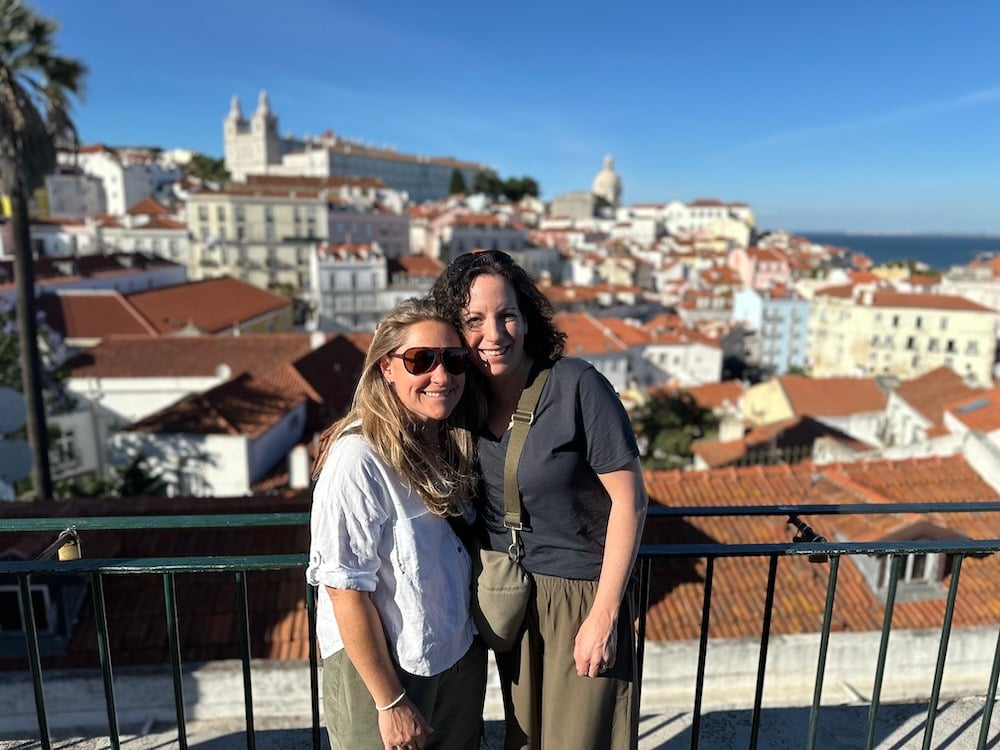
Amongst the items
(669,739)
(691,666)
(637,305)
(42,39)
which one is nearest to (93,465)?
(42,39)

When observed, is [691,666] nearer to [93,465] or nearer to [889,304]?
[93,465]

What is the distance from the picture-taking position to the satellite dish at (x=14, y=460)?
11078 millimetres

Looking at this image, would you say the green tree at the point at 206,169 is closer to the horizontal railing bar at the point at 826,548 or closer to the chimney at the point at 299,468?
the chimney at the point at 299,468

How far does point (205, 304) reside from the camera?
124ft

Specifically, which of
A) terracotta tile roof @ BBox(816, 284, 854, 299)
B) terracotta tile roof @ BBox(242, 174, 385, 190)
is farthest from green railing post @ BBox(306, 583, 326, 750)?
terracotta tile roof @ BBox(242, 174, 385, 190)

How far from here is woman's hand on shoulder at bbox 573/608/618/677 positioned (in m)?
2.12

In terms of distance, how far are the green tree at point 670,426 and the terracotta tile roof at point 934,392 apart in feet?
27.8

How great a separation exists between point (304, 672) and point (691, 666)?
4.19 meters

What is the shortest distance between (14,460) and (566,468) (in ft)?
40.9

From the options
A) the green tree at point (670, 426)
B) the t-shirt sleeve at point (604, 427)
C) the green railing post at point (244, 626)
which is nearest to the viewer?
the t-shirt sleeve at point (604, 427)

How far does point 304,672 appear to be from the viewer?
677cm

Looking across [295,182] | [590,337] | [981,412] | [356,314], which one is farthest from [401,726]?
[295,182]

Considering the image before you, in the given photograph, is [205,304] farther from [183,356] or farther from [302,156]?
[302,156]

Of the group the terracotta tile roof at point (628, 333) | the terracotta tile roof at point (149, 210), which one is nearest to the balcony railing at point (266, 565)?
the terracotta tile roof at point (628, 333)
